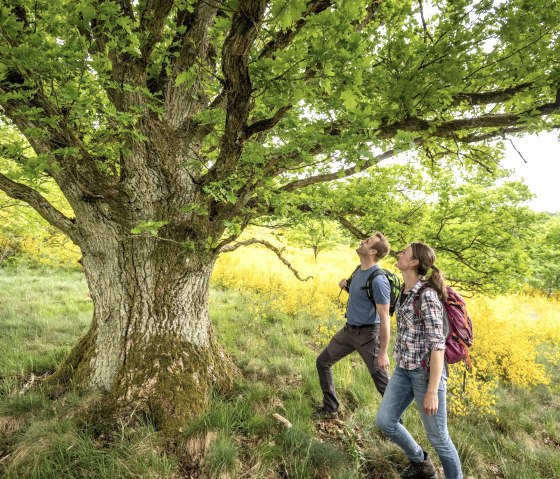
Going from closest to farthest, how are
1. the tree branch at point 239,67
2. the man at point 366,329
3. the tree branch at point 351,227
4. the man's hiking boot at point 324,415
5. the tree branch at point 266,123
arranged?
the tree branch at point 239,67 → the tree branch at point 266,123 → the man at point 366,329 → the man's hiking boot at point 324,415 → the tree branch at point 351,227

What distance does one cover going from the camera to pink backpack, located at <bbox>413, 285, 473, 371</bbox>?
264 centimetres

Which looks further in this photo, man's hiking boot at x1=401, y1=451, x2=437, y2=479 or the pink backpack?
man's hiking boot at x1=401, y1=451, x2=437, y2=479

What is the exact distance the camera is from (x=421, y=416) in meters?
2.60

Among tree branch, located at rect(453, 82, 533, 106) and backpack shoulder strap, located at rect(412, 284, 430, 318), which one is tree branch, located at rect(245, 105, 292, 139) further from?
backpack shoulder strap, located at rect(412, 284, 430, 318)

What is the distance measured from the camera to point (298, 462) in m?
3.07

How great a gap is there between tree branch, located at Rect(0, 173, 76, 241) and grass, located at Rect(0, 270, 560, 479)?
2046 millimetres

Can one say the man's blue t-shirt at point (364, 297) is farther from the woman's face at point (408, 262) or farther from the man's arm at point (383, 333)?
the woman's face at point (408, 262)

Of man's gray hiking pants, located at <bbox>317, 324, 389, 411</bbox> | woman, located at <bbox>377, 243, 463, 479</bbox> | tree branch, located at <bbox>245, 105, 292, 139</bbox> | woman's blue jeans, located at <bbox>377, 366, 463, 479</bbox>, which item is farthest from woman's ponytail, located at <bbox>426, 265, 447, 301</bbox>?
tree branch, located at <bbox>245, 105, 292, 139</bbox>

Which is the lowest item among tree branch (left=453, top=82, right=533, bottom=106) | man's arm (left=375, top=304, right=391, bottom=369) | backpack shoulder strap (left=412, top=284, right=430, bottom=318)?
man's arm (left=375, top=304, right=391, bottom=369)

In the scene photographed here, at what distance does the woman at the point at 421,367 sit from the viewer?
2527 mm

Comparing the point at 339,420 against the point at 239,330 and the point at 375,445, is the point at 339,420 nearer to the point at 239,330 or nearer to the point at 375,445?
the point at 375,445

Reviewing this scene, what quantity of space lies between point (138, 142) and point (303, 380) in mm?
4144

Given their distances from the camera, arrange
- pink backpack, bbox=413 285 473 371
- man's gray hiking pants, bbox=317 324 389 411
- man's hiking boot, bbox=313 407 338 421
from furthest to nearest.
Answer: man's hiking boot, bbox=313 407 338 421 → man's gray hiking pants, bbox=317 324 389 411 → pink backpack, bbox=413 285 473 371

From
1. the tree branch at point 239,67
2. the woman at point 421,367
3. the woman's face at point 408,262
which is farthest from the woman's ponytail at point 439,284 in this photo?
the tree branch at point 239,67
